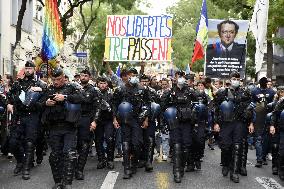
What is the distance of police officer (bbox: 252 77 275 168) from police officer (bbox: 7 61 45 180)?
5.05 meters

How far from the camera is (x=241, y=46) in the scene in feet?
60.2

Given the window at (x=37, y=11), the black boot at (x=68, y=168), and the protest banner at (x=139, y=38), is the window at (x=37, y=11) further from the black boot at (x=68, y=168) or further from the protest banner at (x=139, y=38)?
the black boot at (x=68, y=168)

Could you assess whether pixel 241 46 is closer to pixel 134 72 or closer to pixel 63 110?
pixel 134 72

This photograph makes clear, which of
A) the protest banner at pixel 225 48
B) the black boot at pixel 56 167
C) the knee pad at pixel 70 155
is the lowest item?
the black boot at pixel 56 167

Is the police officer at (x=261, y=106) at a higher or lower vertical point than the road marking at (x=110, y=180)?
higher

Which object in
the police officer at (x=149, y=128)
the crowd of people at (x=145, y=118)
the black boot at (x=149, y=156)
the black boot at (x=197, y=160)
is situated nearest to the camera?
the crowd of people at (x=145, y=118)

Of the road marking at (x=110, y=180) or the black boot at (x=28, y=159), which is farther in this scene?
the black boot at (x=28, y=159)

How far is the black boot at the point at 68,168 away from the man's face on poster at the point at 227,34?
10702 mm

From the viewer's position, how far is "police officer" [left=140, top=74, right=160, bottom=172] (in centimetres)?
1085

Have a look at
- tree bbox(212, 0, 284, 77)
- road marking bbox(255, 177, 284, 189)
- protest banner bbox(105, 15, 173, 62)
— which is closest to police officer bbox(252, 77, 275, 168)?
road marking bbox(255, 177, 284, 189)

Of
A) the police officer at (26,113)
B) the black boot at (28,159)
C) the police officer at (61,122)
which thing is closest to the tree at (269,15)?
the police officer at (26,113)

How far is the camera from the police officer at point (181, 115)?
1023cm

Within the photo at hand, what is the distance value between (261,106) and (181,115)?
416 centimetres

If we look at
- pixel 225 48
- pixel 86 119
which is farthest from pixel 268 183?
pixel 225 48
